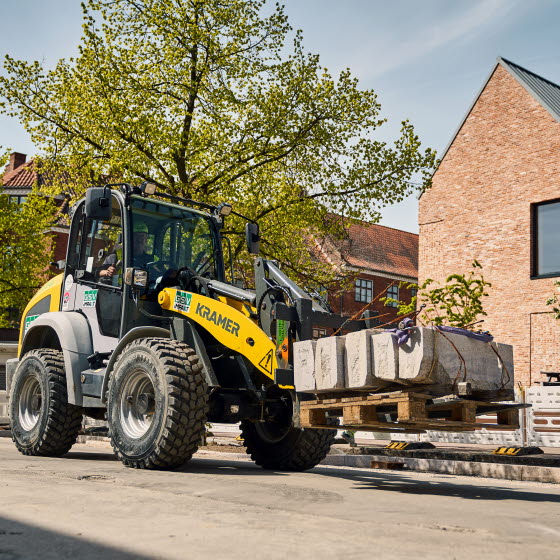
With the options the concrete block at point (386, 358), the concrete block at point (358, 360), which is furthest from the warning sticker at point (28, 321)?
the concrete block at point (386, 358)

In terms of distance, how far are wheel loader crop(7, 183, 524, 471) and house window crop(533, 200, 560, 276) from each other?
18.3m

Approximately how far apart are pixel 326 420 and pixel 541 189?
21.0m

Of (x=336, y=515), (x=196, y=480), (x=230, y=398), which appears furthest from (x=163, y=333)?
(x=336, y=515)

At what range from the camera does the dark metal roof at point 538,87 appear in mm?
27266

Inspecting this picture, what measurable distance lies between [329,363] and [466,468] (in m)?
4.60

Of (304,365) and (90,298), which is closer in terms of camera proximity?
(304,365)

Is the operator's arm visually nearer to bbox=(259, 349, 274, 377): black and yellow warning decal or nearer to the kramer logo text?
the kramer logo text

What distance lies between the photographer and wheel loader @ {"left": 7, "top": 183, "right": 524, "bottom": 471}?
27.1ft

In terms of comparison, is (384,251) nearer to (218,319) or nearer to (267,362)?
(218,319)

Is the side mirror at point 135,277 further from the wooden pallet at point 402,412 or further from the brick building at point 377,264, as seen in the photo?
the brick building at point 377,264

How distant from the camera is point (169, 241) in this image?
10273 millimetres

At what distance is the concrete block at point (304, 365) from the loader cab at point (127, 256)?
2.40 metres

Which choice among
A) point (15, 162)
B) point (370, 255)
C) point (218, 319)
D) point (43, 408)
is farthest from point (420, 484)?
point (15, 162)

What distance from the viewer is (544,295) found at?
87.1ft
